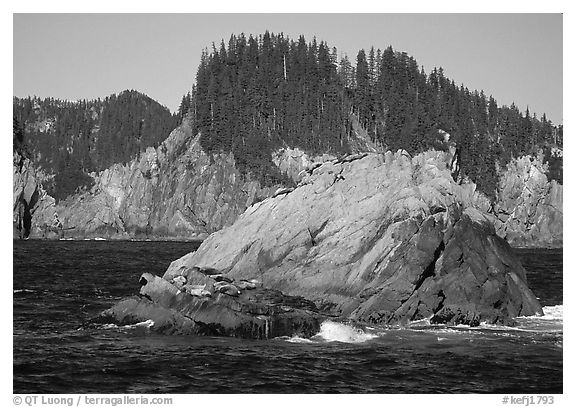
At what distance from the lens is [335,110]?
142 m

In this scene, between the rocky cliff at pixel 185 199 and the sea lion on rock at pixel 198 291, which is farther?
the rocky cliff at pixel 185 199

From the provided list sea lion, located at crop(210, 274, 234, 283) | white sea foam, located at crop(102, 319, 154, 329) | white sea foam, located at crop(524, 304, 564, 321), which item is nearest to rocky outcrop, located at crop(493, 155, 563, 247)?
white sea foam, located at crop(524, 304, 564, 321)

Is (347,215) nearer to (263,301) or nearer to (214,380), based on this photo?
(263,301)

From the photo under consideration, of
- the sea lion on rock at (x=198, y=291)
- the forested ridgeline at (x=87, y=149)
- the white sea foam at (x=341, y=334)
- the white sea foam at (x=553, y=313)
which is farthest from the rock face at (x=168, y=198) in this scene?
the white sea foam at (x=341, y=334)

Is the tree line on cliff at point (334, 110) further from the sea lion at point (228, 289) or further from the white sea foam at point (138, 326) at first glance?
the white sea foam at point (138, 326)

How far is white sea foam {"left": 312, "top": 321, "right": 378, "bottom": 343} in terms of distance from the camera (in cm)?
3238

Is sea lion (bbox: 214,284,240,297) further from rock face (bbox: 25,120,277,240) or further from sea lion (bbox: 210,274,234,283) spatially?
rock face (bbox: 25,120,277,240)

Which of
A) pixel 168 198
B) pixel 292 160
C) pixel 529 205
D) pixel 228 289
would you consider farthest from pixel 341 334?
pixel 168 198

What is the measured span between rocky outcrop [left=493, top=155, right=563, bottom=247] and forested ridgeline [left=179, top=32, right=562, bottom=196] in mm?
2278

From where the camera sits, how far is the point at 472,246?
39.6 meters

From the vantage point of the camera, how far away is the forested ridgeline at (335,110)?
139m

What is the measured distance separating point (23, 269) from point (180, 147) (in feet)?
279

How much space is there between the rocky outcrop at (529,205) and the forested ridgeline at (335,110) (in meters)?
2.28
